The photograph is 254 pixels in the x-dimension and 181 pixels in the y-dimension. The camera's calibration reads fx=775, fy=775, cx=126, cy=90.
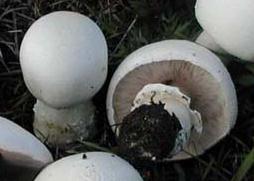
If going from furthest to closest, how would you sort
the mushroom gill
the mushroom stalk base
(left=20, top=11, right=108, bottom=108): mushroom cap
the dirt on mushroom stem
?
the mushroom stalk base < the mushroom gill < (left=20, top=11, right=108, bottom=108): mushroom cap < the dirt on mushroom stem

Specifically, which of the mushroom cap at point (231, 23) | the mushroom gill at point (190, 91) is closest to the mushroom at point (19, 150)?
the mushroom gill at point (190, 91)

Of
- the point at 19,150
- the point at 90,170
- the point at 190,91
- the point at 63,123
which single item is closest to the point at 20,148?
the point at 19,150

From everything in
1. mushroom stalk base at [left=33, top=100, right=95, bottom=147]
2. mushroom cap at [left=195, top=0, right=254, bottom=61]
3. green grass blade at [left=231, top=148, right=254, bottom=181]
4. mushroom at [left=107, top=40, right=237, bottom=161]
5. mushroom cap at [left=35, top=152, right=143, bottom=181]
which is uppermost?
mushroom cap at [left=195, top=0, right=254, bottom=61]

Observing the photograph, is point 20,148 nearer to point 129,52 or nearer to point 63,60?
point 63,60

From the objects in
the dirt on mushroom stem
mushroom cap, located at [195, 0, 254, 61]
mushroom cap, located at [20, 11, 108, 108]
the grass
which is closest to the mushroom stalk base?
the grass

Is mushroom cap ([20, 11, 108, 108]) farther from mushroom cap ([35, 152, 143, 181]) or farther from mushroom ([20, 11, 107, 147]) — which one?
mushroom cap ([35, 152, 143, 181])

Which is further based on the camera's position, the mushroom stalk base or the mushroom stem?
the mushroom stalk base

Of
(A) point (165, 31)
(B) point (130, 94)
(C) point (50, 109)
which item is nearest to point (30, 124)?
(C) point (50, 109)
